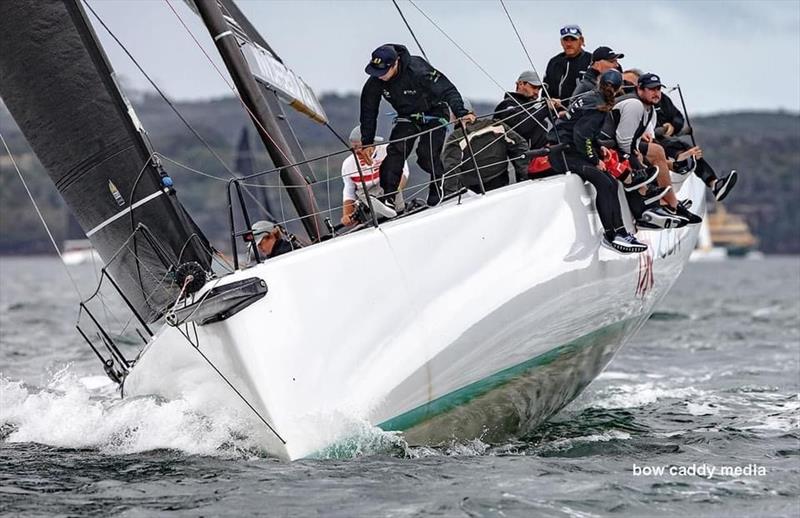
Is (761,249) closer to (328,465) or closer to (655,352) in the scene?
(655,352)

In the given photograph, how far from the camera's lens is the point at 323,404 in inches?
213

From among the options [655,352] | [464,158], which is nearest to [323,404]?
[464,158]

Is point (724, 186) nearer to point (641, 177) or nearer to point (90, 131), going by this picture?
point (641, 177)

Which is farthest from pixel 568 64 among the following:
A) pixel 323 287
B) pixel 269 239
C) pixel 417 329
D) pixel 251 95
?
pixel 323 287

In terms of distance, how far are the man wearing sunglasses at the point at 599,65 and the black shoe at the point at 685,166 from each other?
3.81 feet

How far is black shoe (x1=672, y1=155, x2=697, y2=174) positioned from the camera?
27.3 feet

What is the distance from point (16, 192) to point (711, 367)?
75.2 meters

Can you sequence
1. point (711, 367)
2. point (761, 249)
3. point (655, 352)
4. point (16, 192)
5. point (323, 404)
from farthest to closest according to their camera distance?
point (761, 249)
point (16, 192)
point (655, 352)
point (711, 367)
point (323, 404)

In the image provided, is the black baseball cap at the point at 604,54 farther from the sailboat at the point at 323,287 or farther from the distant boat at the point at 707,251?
the distant boat at the point at 707,251

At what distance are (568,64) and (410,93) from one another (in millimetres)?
1417

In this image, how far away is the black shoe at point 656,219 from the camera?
724cm

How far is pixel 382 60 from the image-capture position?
675 cm

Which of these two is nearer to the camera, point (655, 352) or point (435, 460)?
point (435, 460)

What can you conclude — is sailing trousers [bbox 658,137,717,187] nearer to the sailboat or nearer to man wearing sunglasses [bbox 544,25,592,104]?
man wearing sunglasses [bbox 544,25,592,104]
